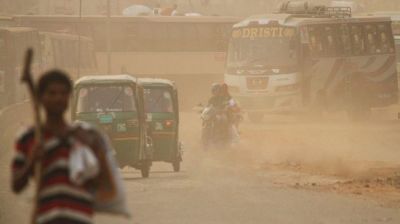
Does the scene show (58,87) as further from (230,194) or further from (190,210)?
(230,194)

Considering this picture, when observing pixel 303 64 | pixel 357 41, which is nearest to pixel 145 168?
pixel 303 64

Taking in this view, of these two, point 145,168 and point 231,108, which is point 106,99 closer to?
point 145,168

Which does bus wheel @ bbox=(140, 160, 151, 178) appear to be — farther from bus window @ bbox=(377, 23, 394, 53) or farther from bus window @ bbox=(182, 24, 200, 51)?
bus window @ bbox=(182, 24, 200, 51)

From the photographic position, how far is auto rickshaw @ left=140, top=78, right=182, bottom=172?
68.3 feet

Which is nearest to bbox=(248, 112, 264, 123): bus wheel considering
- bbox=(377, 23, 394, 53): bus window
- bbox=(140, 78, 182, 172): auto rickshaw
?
bbox=(377, 23, 394, 53): bus window

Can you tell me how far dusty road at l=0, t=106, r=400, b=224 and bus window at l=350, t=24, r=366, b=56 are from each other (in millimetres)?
6003

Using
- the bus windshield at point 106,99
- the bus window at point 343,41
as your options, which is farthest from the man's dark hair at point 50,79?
the bus window at point 343,41

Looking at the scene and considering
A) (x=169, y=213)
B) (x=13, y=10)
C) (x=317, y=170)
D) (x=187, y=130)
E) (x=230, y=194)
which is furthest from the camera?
(x=13, y=10)

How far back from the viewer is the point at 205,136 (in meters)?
24.6

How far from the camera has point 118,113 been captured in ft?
64.4

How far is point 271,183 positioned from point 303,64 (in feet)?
62.1

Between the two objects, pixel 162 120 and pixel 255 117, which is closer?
pixel 162 120

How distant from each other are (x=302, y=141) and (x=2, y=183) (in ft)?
40.7

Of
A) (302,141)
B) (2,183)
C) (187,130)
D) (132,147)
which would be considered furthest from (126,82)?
(187,130)
